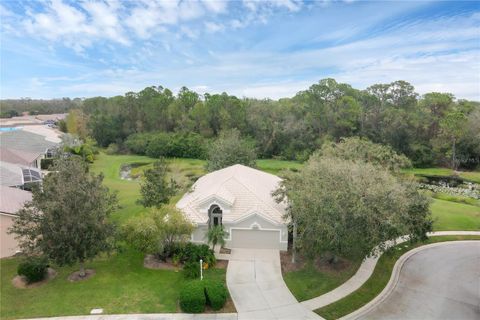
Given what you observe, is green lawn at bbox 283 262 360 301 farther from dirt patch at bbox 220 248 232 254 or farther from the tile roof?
dirt patch at bbox 220 248 232 254

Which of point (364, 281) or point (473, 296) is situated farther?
point (364, 281)

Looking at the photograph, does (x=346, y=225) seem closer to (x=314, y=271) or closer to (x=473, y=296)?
(x=314, y=271)

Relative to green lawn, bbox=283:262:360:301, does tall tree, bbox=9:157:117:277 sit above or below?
above

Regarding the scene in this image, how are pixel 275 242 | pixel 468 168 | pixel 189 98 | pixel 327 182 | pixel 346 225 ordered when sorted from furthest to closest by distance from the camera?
pixel 189 98 < pixel 468 168 < pixel 275 242 < pixel 327 182 < pixel 346 225

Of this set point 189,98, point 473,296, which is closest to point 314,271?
point 473,296

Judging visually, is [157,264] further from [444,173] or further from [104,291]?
[444,173]

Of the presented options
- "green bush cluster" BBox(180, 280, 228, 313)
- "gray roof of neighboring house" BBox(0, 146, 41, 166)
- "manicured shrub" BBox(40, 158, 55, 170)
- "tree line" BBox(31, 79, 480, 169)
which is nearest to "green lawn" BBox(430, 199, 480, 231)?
"green bush cluster" BBox(180, 280, 228, 313)

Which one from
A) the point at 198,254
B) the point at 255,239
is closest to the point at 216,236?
the point at 198,254
